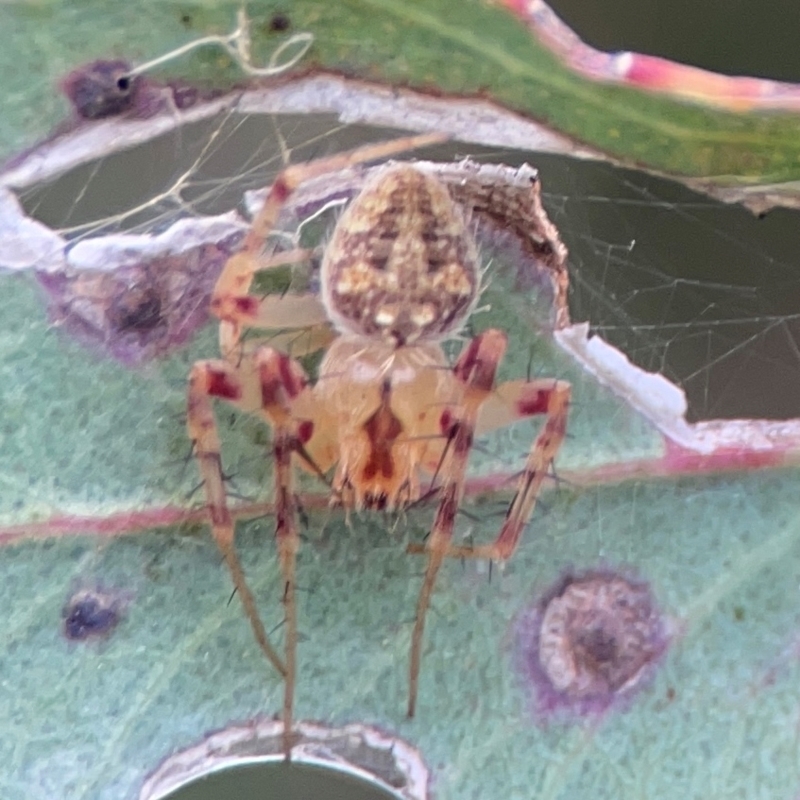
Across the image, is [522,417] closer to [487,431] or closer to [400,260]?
[487,431]

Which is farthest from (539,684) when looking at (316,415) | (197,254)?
(197,254)

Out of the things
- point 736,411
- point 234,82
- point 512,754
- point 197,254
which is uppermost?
point 234,82

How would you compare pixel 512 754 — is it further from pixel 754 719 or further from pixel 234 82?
pixel 234 82

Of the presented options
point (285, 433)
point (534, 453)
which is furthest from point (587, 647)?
point (285, 433)

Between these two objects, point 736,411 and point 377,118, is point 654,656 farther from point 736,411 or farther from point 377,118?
point 377,118

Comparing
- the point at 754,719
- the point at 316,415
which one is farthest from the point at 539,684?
the point at 316,415

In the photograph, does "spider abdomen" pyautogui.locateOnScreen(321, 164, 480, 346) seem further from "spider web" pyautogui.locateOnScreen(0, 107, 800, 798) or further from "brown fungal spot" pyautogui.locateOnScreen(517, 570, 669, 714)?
"brown fungal spot" pyautogui.locateOnScreen(517, 570, 669, 714)

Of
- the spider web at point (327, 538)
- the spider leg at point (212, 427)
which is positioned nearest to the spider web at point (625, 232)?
the spider web at point (327, 538)

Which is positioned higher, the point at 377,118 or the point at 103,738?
the point at 377,118
